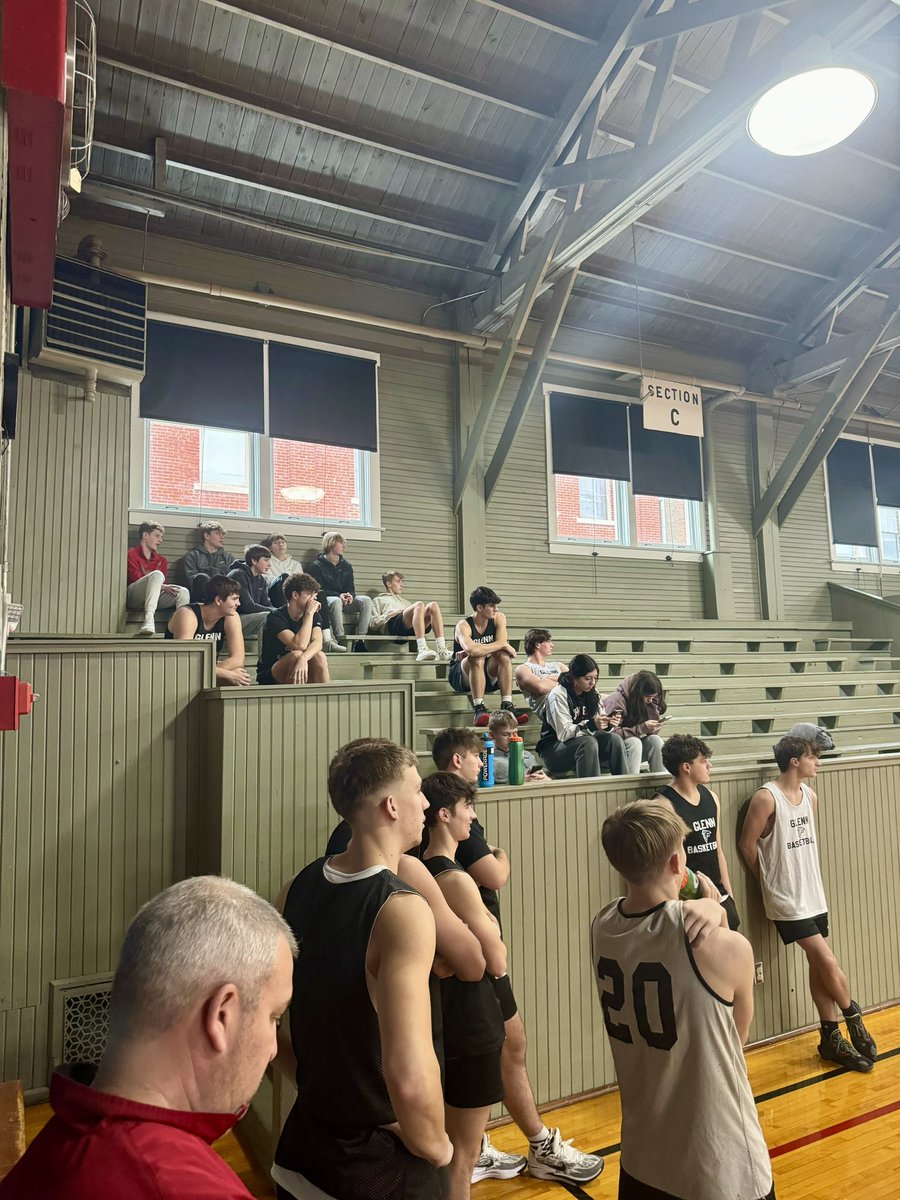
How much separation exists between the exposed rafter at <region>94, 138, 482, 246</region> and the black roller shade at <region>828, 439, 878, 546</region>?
6.62 m

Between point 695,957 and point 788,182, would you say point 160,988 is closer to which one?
point 695,957

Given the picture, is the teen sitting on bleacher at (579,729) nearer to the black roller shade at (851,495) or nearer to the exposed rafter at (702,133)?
the exposed rafter at (702,133)

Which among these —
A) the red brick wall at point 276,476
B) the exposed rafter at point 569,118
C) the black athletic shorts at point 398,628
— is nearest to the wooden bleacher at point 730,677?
the black athletic shorts at point 398,628

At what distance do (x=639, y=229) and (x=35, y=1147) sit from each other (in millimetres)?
9601

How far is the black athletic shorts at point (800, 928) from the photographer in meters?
4.44

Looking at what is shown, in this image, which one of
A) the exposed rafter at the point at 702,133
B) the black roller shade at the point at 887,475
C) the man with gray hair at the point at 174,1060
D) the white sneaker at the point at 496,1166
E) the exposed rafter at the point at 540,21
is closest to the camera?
the man with gray hair at the point at 174,1060

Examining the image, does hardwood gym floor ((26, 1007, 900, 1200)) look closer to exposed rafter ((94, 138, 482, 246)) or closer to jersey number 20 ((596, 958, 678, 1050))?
jersey number 20 ((596, 958, 678, 1050))

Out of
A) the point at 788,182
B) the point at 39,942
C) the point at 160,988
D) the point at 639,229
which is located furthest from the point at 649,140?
the point at 160,988

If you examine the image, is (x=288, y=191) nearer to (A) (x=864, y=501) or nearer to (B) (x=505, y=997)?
(B) (x=505, y=997)

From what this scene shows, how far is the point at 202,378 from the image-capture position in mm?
8000

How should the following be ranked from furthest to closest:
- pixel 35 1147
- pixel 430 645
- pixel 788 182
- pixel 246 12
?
pixel 788 182, pixel 430 645, pixel 246 12, pixel 35 1147

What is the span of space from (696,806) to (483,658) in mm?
2658

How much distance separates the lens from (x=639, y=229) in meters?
8.95

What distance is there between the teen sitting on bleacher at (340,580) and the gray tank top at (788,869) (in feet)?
13.4
